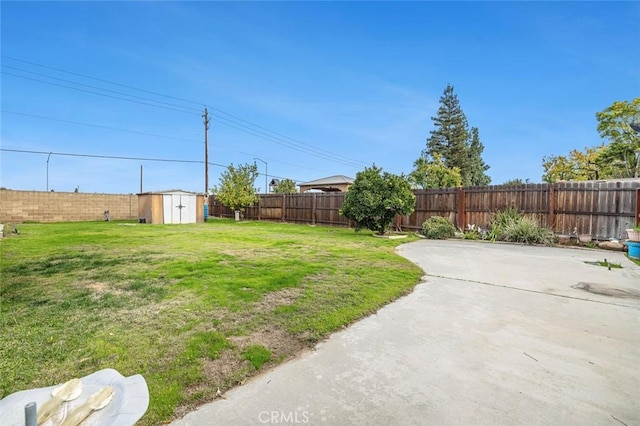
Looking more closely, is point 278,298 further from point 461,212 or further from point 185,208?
point 185,208

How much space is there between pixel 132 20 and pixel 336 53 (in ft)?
26.3

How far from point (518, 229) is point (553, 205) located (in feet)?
4.58

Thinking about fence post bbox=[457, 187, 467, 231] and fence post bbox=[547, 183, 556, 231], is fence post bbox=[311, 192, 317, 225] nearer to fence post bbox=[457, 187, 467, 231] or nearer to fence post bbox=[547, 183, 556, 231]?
fence post bbox=[457, 187, 467, 231]

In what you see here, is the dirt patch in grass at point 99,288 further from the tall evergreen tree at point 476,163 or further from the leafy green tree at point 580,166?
the tall evergreen tree at point 476,163

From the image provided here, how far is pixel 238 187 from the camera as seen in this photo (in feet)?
72.0

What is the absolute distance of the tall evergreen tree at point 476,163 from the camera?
37.8 metres

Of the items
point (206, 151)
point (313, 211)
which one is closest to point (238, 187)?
point (206, 151)

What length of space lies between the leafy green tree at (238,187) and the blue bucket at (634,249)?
18961 millimetres

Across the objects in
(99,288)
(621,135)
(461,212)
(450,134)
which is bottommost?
(99,288)

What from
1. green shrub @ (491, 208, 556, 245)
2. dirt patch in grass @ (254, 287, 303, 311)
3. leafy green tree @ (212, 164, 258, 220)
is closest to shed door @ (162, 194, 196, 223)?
leafy green tree @ (212, 164, 258, 220)

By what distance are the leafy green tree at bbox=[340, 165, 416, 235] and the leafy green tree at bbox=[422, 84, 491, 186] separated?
2885cm

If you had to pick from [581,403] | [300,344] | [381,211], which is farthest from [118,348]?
[381,211]

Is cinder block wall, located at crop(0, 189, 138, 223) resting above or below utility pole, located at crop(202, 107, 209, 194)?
below

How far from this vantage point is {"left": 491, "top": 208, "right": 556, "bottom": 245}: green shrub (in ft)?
32.2
